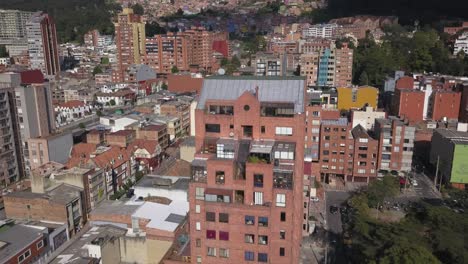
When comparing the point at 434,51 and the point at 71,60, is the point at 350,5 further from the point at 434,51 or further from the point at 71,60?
the point at 71,60

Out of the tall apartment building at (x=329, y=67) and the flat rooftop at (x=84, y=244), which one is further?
the tall apartment building at (x=329, y=67)

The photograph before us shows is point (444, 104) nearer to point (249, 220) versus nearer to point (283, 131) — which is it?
point (283, 131)

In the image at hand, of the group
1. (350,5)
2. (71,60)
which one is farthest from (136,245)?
(350,5)

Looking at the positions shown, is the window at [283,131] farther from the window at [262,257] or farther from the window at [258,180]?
the window at [262,257]

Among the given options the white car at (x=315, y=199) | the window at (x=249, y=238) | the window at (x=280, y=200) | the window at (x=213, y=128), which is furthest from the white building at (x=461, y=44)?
the window at (x=249, y=238)

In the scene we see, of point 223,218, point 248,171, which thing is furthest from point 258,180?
point 223,218

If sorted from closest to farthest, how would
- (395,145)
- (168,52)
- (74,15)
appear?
1. (395,145)
2. (168,52)
3. (74,15)
